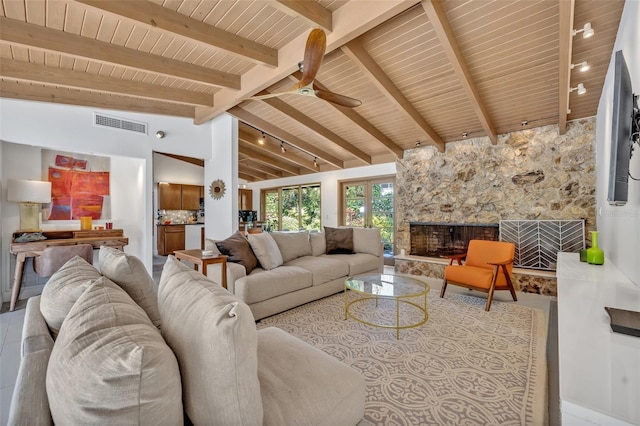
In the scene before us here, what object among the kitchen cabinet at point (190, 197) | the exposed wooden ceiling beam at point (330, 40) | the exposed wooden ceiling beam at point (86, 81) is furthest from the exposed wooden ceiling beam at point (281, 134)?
the kitchen cabinet at point (190, 197)

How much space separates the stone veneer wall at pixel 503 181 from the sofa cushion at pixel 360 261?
1.10m

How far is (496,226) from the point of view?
4848mm

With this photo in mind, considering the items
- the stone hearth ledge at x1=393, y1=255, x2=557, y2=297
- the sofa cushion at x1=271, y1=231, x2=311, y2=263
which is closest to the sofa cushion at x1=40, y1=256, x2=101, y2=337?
the sofa cushion at x1=271, y1=231, x2=311, y2=263

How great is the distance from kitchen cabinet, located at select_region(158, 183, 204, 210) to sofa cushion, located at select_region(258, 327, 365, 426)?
269 inches

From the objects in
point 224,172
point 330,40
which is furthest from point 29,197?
point 330,40

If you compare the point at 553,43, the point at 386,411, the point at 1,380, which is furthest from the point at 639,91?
the point at 1,380

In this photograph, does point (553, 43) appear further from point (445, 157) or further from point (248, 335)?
point (248, 335)

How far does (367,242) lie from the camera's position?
16.2ft

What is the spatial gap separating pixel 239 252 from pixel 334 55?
272 centimetres

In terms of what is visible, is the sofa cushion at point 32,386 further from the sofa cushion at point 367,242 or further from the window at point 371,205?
the window at point 371,205

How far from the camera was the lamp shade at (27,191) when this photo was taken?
11.9 ft

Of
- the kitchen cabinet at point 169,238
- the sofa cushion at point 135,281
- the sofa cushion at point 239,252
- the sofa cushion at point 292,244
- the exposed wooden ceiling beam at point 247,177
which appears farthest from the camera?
the exposed wooden ceiling beam at point 247,177

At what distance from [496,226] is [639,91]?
3303 mm

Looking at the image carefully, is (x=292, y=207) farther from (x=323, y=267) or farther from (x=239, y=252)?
(x=239, y=252)
